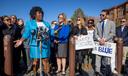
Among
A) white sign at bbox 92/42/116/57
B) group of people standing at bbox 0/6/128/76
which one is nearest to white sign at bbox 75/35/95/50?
group of people standing at bbox 0/6/128/76

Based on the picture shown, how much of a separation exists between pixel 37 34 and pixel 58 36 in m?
2.52

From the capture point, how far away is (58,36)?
980cm

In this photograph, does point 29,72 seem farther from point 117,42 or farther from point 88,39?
point 117,42

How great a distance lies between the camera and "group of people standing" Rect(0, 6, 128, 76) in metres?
7.44

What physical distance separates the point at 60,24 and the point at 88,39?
1.26 metres

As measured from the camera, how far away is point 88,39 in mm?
9062

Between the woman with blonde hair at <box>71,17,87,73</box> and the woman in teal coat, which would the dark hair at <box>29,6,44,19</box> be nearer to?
the woman in teal coat

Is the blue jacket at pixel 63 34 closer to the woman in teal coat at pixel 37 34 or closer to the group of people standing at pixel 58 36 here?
the group of people standing at pixel 58 36

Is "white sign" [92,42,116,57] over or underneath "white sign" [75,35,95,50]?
underneath

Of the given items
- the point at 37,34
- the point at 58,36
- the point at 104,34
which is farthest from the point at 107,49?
the point at 37,34

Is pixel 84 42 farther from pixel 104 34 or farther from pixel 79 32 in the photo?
pixel 79 32

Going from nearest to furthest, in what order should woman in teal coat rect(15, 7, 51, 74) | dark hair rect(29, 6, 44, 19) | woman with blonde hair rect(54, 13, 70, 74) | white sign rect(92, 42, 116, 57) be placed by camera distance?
1. woman in teal coat rect(15, 7, 51, 74)
2. dark hair rect(29, 6, 44, 19)
3. white sign rect(92, 42, 116, 57)
4. woman with blonde hair rect(54, 13, 70, 74)

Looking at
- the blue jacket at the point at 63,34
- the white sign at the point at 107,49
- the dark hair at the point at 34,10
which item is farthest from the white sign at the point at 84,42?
the dark hair at the point at 34,10

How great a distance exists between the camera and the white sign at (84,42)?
898 cm
